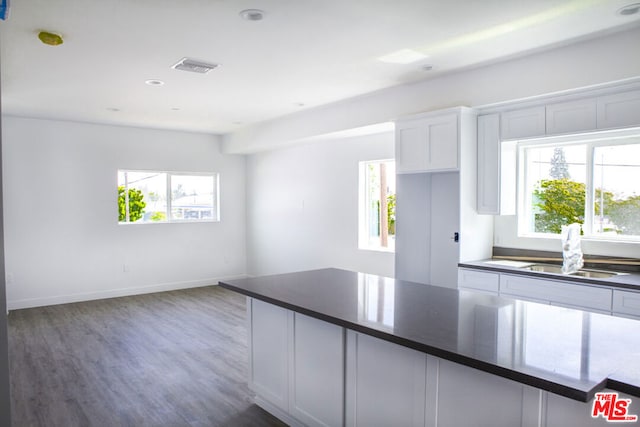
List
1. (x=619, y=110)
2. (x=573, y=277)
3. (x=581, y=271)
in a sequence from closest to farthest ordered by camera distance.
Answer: (x=619, y=110) → (x=573, y=277) → (x=581, y=271)

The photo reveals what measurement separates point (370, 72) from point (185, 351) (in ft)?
10.5

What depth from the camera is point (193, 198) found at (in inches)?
303

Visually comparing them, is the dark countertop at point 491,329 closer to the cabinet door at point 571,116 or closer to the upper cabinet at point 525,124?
the upper cabinet at point 525,124

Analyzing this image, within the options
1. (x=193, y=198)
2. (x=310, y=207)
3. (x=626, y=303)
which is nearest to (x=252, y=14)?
(x=626, y=303)

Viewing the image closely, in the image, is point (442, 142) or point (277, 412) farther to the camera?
point (442, 142)

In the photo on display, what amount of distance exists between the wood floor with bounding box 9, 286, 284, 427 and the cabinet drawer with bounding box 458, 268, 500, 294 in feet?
7.00

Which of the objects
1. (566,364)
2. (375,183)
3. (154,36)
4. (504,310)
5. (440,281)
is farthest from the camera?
(375,183)

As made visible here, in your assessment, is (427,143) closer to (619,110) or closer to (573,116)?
(573,116)

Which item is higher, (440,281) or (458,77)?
(458,77)

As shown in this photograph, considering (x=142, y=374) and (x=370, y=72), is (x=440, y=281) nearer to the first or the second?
(x=370, y=72)

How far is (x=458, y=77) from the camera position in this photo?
407 centimetres

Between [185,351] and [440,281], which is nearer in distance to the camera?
[185,351]

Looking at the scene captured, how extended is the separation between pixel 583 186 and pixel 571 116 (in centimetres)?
87

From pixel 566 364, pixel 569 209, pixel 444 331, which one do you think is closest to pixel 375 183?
pixel 569 209
